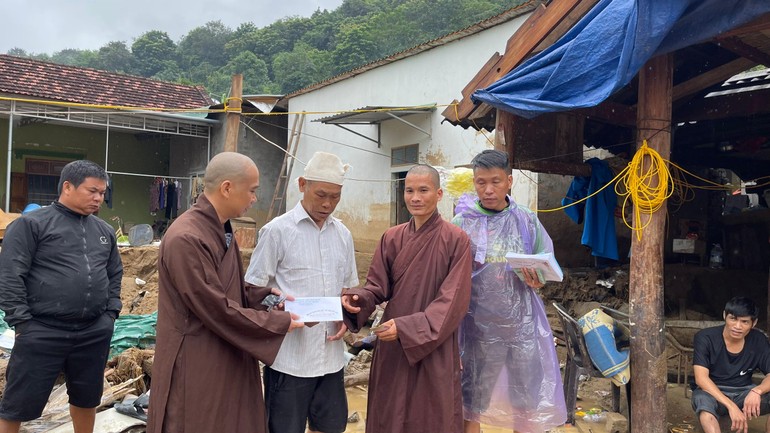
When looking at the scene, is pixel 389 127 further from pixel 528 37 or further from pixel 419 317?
pixel 419 317

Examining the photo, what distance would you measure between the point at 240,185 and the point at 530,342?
196cm

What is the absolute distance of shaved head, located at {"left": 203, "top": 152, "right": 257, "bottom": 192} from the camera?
2.50 metres

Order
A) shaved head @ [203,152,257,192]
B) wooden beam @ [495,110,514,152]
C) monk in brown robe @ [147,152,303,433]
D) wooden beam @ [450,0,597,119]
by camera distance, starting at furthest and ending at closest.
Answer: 1. wooden beam @ [495,110,514,152]
2. wooden beam @ [450,0,597,119]
3. shaved head @ [203,152,257,192]
4. monk in brown robe @ [147,152,303,433]

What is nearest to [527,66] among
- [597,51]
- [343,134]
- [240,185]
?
[597,51]

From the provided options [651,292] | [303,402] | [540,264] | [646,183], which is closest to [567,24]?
[646,183]

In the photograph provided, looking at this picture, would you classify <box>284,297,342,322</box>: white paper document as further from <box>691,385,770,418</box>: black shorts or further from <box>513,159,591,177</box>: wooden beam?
<box>513,159,591,177</box>: wooden beam

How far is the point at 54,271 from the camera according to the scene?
341 centimetres

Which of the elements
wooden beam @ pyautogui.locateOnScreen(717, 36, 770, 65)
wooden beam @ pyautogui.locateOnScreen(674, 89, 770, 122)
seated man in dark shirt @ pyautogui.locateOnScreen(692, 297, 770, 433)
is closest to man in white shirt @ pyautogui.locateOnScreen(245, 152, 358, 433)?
seated man in dark shirt @ pyautogui.locateOnScreen(692, 297, 770, 433)

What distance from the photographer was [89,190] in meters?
3.50

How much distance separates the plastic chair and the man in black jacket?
10.6ft

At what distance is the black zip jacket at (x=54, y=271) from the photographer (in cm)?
327

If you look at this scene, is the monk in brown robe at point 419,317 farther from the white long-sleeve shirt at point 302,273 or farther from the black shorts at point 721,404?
the black shorts at point 721,404

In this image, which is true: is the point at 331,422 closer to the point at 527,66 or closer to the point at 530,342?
the point at 530,342

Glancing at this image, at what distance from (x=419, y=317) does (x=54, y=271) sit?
226 centimetres
